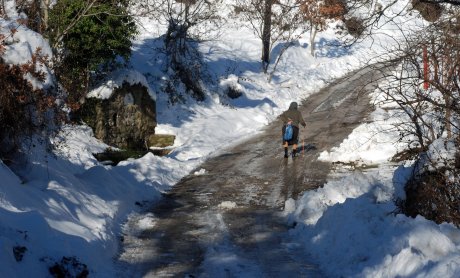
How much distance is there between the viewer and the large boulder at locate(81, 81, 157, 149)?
20.7 metres

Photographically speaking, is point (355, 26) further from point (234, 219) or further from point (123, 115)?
point (123, 115)

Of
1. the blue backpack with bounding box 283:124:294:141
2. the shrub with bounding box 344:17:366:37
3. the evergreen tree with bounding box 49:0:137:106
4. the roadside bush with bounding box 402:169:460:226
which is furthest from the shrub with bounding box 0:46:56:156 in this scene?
the blue backpack with bounding box 283:124:294:141

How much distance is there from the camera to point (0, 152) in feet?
33.8

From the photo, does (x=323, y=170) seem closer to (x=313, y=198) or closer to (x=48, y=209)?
(x=313, y=198)

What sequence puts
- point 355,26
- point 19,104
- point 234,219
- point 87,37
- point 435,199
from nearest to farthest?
1. point 355,26
2. point 435,199
3. point 19,104
4. point 234,219
5. point 87,37

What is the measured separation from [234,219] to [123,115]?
1127 centimetres

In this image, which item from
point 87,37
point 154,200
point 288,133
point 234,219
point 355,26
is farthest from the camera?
point 87,37

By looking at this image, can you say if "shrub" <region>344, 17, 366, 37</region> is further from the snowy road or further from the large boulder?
the large boulder

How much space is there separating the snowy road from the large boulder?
13.3 feet

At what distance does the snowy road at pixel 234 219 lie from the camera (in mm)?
8523

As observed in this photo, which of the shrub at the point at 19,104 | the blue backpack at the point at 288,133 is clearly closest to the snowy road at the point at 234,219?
the blue backpack at the point at 288,133

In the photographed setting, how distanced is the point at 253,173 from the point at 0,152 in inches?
315

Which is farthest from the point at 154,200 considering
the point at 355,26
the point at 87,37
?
the point at 87,37

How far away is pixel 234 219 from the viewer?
11.5m
